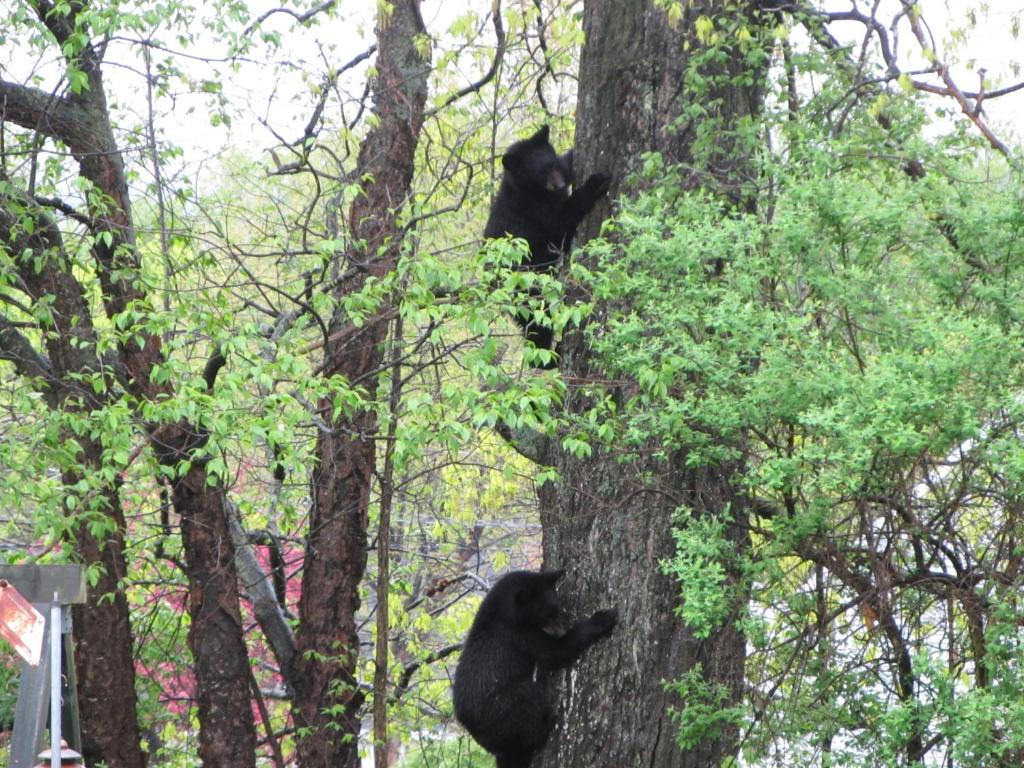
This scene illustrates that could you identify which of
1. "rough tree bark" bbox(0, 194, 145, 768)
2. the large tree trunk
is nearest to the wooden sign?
the large tree trunk

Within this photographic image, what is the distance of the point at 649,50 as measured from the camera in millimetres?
6543

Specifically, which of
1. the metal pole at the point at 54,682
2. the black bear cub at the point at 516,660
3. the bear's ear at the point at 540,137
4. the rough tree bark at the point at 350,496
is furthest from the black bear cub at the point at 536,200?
the metal pole at the point at 54,682

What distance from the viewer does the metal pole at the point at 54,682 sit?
4.39 meters

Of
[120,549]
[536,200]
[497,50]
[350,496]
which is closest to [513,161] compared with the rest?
[536,200]

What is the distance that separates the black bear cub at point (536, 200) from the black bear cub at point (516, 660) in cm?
161

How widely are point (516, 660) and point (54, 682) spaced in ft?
8.87

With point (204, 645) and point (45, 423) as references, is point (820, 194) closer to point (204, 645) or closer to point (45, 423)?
point (45, 423)

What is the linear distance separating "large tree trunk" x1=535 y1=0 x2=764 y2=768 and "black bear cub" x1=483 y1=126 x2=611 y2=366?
750 mm

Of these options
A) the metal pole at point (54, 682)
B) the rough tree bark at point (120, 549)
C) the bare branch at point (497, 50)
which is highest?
the bare branch at point (497, 50)

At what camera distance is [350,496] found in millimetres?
9914

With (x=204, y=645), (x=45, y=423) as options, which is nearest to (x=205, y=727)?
(x=204, y=645)

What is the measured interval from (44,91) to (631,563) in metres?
5.64

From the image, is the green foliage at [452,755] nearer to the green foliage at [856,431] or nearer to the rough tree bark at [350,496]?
the rough tree bark at [350,496]

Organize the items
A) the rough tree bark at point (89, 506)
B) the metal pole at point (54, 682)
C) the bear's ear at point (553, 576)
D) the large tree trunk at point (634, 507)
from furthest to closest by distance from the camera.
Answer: the rough tree bark at point (89, 506), the bear's ear at point (553, 576), the large tree trunk at point (634, 507), the metal pole at point (54, 682)
